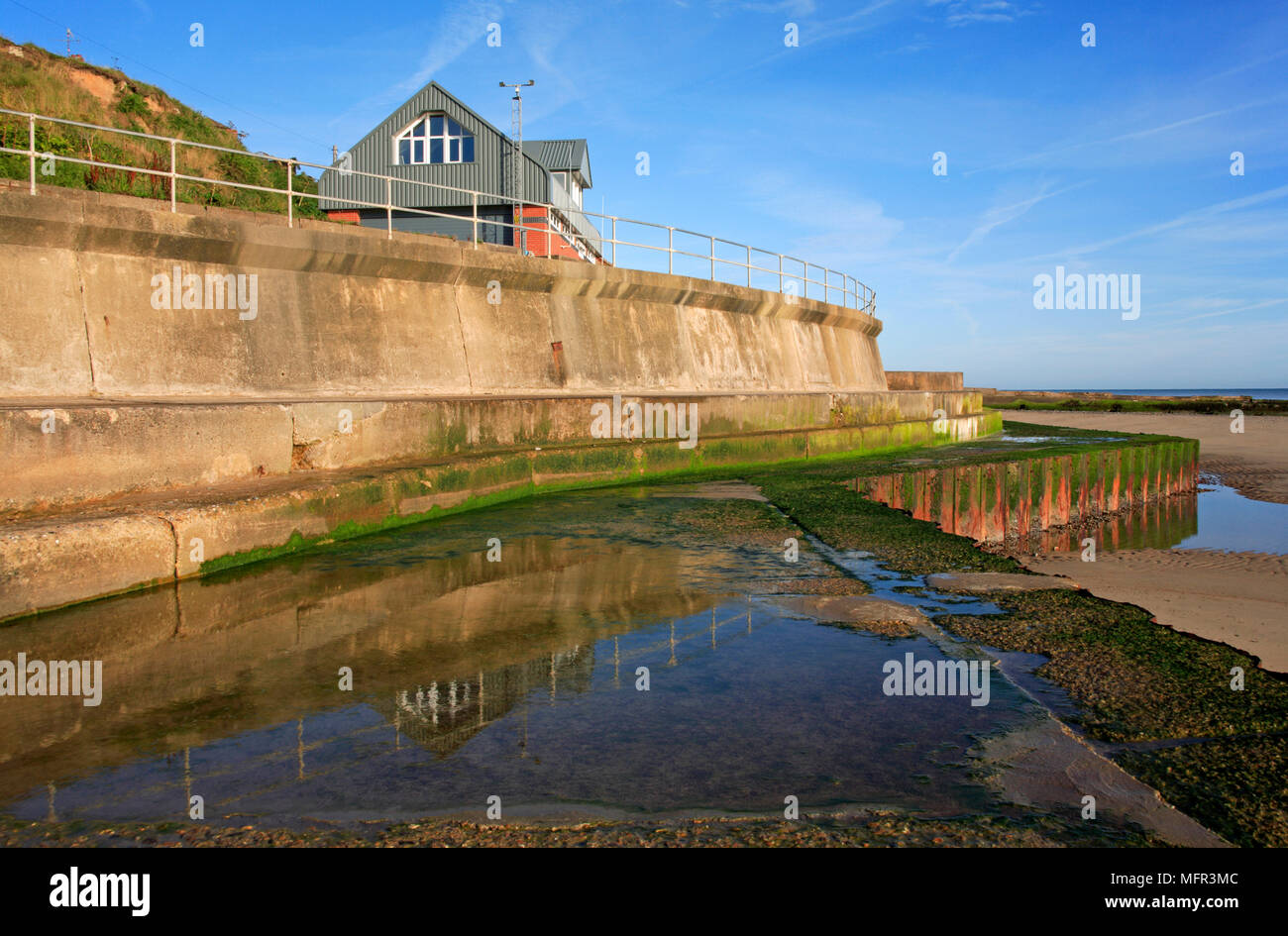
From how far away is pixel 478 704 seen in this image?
3873 mm

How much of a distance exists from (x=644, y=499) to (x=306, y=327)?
4641mm

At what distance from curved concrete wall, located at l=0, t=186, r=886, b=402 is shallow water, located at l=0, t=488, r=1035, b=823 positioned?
386 centimetres

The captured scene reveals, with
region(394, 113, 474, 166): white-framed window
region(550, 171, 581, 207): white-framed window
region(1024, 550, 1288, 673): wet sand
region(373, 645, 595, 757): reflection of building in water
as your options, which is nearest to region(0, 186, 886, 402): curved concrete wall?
region(373, 645, 595, 757): reflection of building in water

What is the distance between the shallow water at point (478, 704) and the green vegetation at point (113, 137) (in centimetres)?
1235

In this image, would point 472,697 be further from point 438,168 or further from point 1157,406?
point 1157,406

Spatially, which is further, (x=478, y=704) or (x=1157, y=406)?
(x=1157, y=406)

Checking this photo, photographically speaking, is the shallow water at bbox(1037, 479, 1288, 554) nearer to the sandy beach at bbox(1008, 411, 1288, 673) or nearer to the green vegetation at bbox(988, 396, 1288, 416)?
the sandy beach at bbox(1008, 411, 1288, 673)

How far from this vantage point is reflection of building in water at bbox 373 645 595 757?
3.54 m

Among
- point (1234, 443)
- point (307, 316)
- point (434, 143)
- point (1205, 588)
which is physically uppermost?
point (434, 143)

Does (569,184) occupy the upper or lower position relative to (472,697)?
upper

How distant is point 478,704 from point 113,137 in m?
23.6

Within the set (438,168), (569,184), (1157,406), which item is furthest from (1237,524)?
(1157,406)
